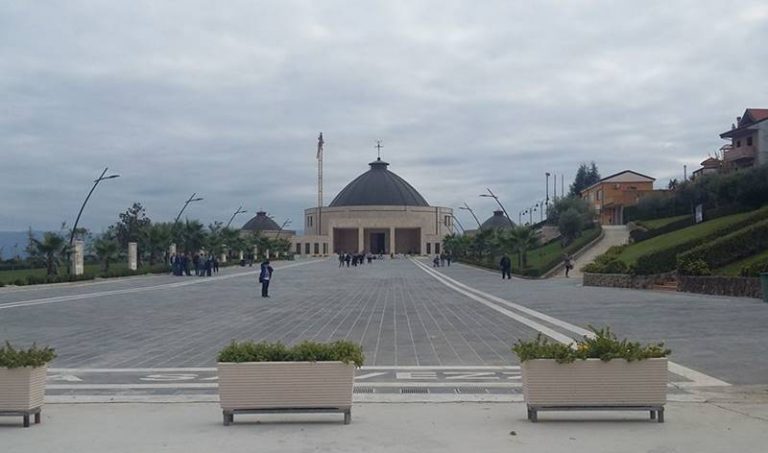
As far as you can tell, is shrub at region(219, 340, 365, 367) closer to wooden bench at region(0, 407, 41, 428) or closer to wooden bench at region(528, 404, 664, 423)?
wooden bench at region(528, 404, 664, 423)

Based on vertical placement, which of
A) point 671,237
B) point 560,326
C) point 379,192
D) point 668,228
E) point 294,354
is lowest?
point 560,326

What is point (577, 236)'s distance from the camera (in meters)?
71.7

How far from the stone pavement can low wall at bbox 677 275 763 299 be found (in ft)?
63.2

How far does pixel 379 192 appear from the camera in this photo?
15425cm

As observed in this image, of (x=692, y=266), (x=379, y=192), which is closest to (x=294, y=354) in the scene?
(x=692, y=266)

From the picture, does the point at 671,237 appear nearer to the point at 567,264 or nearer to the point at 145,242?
the point at 567,264

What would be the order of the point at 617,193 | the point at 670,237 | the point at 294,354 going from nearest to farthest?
the point at 294,354 < the point at 670,237 < the point at 617,193

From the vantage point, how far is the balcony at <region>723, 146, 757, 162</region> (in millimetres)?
64575

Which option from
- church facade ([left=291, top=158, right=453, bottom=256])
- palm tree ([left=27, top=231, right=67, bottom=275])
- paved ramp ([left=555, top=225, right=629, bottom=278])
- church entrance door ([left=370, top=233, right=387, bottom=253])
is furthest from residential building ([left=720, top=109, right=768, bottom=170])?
church entrance door ([left=370, top=233, right=387, bottom=253])

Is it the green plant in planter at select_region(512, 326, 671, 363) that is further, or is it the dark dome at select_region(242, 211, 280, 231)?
Result: the dark dome at select_region(242, 211, 280, 231)

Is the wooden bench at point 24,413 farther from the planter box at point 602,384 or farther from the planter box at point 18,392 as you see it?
the planter box at point 602,384

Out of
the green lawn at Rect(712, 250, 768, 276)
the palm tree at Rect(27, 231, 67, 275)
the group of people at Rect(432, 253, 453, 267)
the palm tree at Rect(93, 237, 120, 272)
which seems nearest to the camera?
the green lawn at Rect(712, 250, 768, 276)

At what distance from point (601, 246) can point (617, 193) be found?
3350 centimetres

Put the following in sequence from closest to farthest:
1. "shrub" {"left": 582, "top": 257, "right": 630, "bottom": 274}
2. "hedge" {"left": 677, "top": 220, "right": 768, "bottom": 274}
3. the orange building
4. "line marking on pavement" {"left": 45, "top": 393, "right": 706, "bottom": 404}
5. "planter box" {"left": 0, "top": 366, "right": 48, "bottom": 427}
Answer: "planter box" {"left": 0, "top": 366, "right": 48, "bottom": 427}, "line marking on pavement" {"left": 45, "top": 393, "right": 706, "bottom": 404}, "hedge" {"left": 677, "top": 220, "right": 768, "bottom": 274}, "shrub" {"left": 582, "top": 257, "right": 630, "bottom": 274}, the orange building
